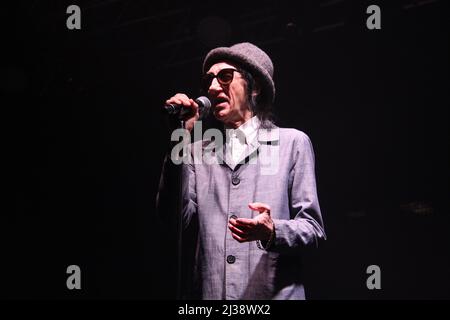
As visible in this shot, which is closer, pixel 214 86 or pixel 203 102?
pixel 203 102

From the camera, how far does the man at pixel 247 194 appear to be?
5.43 ft

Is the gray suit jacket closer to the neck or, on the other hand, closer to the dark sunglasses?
the neck

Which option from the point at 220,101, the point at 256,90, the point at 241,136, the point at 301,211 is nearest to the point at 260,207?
the point at 301,211

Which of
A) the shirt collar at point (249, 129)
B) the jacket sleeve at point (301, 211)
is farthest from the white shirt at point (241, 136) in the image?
the jacket sleeve at point (301, 211)

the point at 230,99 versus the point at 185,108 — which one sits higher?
the point at 230,99

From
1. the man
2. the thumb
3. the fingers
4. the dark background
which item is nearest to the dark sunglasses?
the man

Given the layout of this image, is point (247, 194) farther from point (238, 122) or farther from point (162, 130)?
point (162, 130)

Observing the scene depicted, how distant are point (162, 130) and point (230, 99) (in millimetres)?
2812

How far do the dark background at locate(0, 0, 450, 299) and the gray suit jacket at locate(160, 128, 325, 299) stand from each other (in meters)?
2.12

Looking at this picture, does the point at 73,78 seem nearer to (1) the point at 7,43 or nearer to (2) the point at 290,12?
(1) the point at 7,43

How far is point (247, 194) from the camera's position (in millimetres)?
1843

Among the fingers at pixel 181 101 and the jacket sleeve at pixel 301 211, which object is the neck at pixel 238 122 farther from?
the fingers at pixel 181 101

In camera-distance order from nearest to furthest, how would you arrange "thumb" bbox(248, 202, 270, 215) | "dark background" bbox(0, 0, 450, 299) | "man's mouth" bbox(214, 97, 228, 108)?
"thumb" bbox(248, 202, 270, 215) < "man's mouth" bbox(214, 97, 228, 108) < "dark background" bbox(0, 0, 450, 299)

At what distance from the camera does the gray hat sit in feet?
7.22
